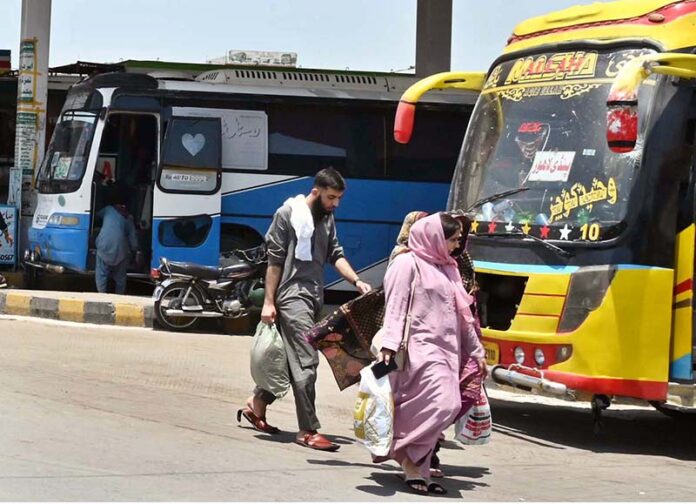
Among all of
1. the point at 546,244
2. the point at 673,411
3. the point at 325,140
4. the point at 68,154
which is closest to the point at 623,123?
the point at 546,244

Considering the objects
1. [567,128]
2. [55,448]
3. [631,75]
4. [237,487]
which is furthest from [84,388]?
[631,75]

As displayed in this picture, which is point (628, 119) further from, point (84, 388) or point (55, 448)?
point (84, 388)

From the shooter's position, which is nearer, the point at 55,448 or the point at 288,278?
the point at 55,448

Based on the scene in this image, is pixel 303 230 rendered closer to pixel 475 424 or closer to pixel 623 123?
pixel 475 424

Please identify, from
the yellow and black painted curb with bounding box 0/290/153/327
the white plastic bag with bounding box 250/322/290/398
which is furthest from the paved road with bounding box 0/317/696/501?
the yellow and black painted curb with bounding box 0/290/153/327

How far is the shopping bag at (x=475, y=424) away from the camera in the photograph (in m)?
7.49

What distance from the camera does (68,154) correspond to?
17359 mm

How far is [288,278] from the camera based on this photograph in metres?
8.33

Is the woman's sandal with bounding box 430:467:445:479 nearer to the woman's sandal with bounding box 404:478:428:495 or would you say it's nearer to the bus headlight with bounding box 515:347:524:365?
the woman's sandal with bounding box 404:478:428:495

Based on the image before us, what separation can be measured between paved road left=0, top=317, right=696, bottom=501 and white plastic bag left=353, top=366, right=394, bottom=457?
0.89 feet

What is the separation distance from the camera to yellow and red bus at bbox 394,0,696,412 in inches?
349

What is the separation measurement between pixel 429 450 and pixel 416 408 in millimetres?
246

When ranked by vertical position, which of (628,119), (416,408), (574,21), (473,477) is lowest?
(473,477)

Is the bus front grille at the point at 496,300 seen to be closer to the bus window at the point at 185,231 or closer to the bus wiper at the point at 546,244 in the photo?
the bus wiper at the point at 546,244
